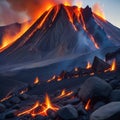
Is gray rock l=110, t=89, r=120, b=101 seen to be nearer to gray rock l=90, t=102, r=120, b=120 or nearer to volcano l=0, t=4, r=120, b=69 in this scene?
gray rock l=90, t=102, r=120, b=120

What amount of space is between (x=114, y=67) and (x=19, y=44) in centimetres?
5906

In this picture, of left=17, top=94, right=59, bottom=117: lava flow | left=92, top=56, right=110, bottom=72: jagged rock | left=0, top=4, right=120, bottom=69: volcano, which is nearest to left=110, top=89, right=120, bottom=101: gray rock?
left=17, top=94, right=59, bottom=117: lava flow

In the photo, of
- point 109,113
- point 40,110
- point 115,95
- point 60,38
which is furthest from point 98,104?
point 60,38

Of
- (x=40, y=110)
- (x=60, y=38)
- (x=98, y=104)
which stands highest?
(x=60, y=38)

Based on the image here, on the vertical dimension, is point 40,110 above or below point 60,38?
below

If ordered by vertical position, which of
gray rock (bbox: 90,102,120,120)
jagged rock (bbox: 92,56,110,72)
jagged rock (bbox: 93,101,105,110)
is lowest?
gray rock (bbox: 90,102,120,120)

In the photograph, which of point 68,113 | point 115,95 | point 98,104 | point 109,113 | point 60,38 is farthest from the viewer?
point 60,38

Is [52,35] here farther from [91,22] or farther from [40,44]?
[91,22]

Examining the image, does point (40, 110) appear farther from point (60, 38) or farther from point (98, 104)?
point (60, 38)

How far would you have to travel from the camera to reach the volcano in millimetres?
72250

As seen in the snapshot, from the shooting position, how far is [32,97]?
22578 mm

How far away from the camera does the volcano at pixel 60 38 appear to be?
237ft

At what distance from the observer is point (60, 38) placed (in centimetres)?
7856

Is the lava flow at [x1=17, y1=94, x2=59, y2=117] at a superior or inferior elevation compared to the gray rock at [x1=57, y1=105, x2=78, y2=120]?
superior
